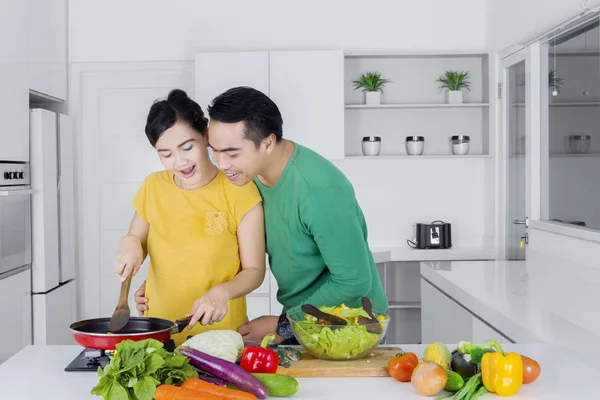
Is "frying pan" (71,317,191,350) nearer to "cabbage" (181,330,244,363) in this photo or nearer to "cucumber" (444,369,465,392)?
"cabbage" (181,330,244,363)

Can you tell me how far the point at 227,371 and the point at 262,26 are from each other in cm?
378

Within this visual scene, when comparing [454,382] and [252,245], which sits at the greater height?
[252,245]

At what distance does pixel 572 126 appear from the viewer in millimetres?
3701

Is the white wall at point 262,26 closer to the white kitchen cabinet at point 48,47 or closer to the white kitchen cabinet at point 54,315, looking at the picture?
the white kitchen cabinet at point 48,47

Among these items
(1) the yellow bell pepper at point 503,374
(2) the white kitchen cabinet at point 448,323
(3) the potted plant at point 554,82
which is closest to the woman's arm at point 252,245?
(1) the yellow bell pepper at point 503,374

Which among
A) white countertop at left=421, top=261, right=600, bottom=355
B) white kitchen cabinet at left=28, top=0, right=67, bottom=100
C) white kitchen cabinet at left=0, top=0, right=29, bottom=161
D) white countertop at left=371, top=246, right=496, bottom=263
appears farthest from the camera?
white countertop at left=371, top=246, right=496, bottom=263

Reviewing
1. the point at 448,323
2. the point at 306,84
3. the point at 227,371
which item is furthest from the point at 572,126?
the point at 227,371

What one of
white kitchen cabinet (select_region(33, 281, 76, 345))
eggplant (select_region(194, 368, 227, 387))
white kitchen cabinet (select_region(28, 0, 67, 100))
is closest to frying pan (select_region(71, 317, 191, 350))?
eggplant (select_region(194, 368, 227, 387))

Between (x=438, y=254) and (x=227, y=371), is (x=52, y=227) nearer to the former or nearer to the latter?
(x=438, y=254)

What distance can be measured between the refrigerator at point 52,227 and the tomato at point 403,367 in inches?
122

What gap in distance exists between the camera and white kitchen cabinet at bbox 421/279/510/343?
306 centimetres

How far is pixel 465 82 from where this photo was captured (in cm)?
518

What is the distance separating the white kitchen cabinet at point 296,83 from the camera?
4707 millimetres

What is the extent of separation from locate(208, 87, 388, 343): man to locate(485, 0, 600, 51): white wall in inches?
73.2
